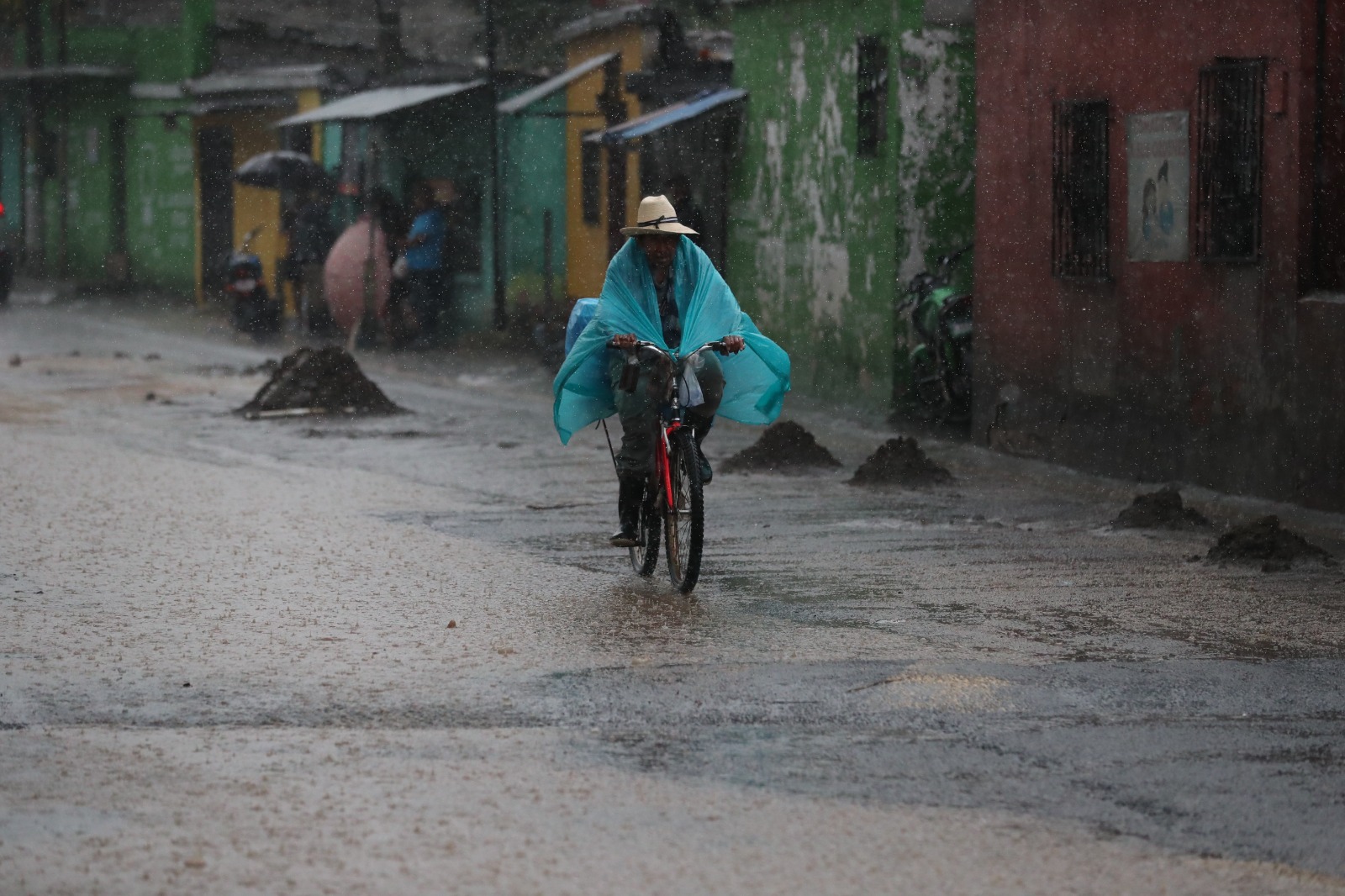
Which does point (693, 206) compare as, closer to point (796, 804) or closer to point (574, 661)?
point (574, 661)

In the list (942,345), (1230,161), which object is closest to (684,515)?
(1230,161)

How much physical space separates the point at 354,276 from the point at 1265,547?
62.9 feet

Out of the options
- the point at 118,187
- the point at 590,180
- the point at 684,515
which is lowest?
the point at 684,515

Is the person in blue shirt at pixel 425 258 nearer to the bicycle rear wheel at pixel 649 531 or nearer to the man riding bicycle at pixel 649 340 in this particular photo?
the man riding bicycle at pixel 649 340

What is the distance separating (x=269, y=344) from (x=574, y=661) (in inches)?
811

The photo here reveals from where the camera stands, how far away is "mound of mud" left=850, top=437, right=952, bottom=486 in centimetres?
1279

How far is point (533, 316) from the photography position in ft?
90.3

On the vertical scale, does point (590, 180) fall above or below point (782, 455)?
above

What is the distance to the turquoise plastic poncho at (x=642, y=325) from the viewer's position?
9117 millimetres

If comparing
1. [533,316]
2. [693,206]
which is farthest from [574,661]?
[533,316]

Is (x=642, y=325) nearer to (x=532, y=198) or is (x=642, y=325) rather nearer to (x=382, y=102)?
(x=532, y=198)

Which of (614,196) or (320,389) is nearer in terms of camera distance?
(320,389)

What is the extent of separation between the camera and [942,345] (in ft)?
53.3

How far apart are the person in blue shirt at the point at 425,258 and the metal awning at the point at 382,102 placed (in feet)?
3.76
